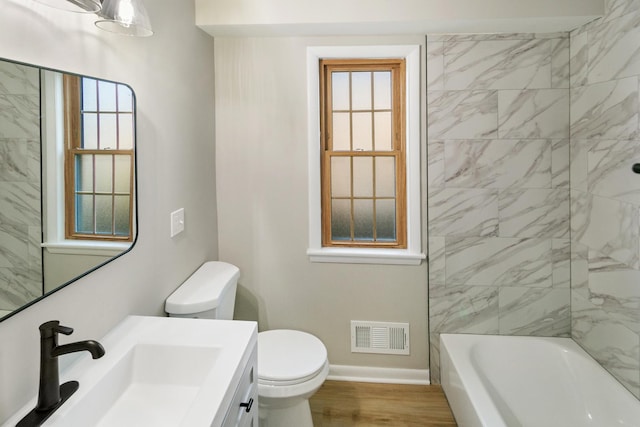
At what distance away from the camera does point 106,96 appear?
4.96ft

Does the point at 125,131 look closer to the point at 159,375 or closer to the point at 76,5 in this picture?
the point at 76,5

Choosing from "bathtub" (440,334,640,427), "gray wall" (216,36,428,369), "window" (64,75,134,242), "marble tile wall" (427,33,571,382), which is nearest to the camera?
"window" (64,75,134,242)

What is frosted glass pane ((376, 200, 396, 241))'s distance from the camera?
2.80 metres

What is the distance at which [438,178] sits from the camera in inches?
103

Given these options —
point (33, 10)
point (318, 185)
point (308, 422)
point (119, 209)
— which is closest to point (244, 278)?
point (318, 185)

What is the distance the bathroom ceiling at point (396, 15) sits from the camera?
87.5 inches

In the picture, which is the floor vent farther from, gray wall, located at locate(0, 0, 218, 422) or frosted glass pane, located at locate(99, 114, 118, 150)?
frosted glass pane, located at locate(99, 114, 118, 150)

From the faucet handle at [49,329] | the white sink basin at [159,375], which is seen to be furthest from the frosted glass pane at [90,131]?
the white sink basin at [159,375]

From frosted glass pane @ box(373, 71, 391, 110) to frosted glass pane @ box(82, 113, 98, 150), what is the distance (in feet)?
5.67

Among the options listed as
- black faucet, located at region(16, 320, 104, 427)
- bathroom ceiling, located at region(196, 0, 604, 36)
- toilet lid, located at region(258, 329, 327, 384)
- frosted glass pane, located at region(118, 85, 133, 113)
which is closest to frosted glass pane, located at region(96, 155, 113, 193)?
frosted glass pane, located at region(118, 85, 133, 113)

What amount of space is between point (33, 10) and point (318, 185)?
5.73 feet

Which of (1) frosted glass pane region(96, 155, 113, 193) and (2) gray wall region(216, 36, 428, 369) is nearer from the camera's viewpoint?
(1) frosted glass pane region(96, 155, 113, 193)

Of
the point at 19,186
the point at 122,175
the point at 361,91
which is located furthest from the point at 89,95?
the point at 361,91

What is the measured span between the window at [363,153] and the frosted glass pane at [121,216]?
1371mm
